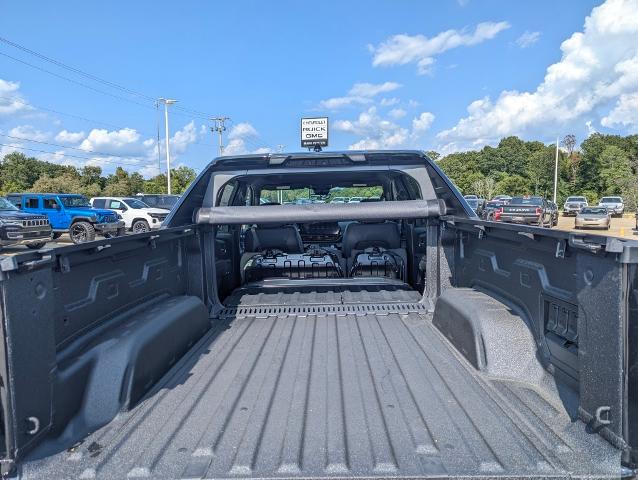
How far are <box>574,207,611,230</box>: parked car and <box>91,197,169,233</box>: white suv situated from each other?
24485mm

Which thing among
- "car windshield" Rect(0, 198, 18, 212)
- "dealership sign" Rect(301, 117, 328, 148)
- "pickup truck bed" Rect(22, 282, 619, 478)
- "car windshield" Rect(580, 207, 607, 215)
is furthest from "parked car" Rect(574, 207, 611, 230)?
"car windshield" Rect(0, 198, 18, 212)

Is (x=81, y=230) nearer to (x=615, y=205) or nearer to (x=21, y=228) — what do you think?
(x=21, y=228)

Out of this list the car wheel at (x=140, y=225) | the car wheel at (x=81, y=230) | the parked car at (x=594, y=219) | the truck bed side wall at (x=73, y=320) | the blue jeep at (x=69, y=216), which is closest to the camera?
the truck bed side wall at (x=73, y=320)

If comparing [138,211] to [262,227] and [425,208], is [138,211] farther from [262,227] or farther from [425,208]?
[425,208]

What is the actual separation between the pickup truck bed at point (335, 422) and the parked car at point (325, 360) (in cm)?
1

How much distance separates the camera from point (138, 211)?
22844mm

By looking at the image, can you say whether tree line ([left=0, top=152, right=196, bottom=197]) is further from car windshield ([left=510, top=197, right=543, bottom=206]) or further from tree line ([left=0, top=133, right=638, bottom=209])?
car windshield ([left=510, top=197, right=543, bottom=206])

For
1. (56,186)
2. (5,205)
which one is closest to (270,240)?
(5,205)

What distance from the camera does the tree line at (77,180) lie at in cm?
4822

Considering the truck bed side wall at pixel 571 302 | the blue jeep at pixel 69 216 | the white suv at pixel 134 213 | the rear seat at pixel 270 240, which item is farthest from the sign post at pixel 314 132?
the white suv at pixel 134 213

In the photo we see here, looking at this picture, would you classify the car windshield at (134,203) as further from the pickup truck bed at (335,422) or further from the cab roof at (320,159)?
the pickup truck bed at (335,422)

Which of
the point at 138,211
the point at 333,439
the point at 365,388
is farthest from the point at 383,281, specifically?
the point at 138,211

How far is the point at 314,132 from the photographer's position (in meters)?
5.00

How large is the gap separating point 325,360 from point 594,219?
1162 inches
